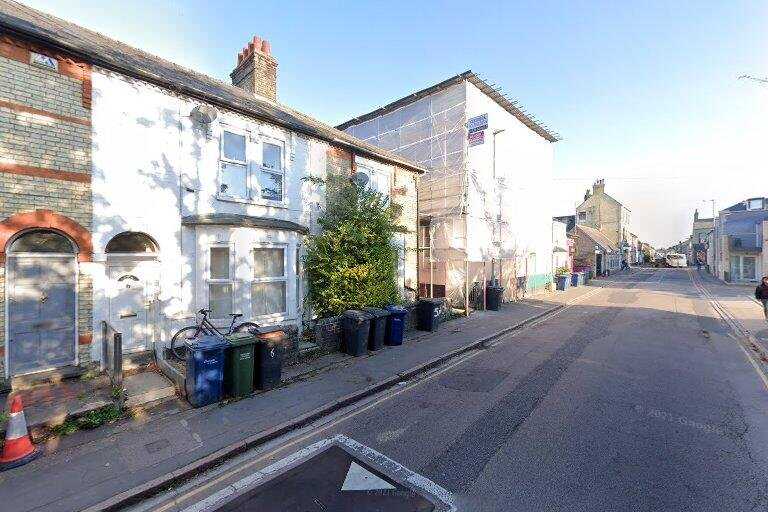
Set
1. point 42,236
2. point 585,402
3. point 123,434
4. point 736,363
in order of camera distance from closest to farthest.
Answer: point 123,434
point 585,402
point 42,236
point 736,363

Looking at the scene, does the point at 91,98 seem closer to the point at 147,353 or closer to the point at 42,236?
the point at 42,236

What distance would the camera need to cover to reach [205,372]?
584 centimetres

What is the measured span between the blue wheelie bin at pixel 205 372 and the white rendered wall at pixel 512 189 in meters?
12.2

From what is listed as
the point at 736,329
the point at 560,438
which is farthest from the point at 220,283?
the point at 736,329

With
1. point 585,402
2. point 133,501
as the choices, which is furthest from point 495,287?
point 133,501

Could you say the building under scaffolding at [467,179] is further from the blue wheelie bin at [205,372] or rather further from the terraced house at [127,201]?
the blue wheelie bin at [205,372]

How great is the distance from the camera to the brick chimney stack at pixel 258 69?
1271cm

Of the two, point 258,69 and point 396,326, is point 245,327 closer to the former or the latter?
point 396,326

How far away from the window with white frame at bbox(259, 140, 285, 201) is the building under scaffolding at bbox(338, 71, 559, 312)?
753 centimetres

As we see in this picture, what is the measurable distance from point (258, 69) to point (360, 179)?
6.10 metres

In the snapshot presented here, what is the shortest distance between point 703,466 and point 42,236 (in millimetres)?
11404

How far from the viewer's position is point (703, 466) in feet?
13.8

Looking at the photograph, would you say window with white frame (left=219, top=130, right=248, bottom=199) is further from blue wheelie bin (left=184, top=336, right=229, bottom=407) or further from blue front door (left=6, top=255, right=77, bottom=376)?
blue wheelie bin (left=184, top=336, right=229, bottom=407)

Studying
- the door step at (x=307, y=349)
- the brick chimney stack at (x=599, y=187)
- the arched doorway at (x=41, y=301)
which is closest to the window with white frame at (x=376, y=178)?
the door step at (x=307, y=349)
